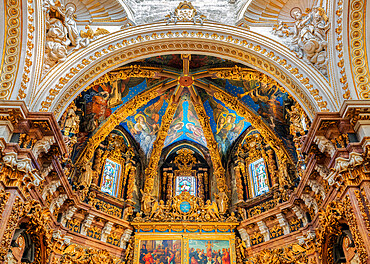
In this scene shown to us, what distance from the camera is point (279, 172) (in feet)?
45.4

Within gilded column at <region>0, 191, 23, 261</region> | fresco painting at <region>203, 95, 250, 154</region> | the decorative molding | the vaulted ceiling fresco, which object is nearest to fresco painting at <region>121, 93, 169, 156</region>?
the vaulted ceiling fresco

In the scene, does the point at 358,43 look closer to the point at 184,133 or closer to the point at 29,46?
the point at 29,46

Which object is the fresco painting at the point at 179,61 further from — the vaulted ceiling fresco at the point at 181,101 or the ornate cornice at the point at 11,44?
the ornate cornice at the point at 11,44

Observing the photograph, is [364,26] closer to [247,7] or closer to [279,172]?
[247,7]

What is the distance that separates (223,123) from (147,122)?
3.82 meters

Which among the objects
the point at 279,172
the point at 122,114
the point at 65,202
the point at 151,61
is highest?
the point at 151,61

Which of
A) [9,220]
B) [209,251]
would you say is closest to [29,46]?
[9,220]

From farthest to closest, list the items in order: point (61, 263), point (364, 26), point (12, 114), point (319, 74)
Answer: point (61, 263) → point (319, 74) → point (364, 26) → point (12, 114)

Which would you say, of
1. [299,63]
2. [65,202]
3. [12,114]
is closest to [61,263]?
[65,202]

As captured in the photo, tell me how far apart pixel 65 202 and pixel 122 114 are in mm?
4750

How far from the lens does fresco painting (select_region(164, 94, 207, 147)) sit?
16.8 meters

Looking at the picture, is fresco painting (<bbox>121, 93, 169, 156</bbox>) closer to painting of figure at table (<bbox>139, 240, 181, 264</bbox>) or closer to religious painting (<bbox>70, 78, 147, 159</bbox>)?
religious painting (<bbox>70, 78, 147, 159</bbox>)

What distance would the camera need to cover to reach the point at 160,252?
45.3 ft

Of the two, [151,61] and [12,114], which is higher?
[151,61]
